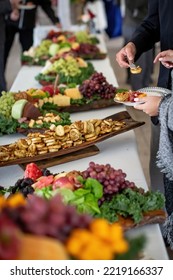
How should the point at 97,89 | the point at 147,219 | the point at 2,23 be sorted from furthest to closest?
the point at 2,23
the point at 97,89
the point at 147,219

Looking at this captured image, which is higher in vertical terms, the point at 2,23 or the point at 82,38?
the point at 2,23

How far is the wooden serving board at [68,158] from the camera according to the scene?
2049 millimetres

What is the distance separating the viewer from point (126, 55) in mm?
2387

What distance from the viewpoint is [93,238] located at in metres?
0.81

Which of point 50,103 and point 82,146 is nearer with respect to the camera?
point 82,146

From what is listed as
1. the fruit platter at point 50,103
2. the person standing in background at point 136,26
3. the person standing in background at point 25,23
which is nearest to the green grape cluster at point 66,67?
the fruit platter at point 50,103

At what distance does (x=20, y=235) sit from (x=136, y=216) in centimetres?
71

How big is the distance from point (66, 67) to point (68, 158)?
4.47 feet

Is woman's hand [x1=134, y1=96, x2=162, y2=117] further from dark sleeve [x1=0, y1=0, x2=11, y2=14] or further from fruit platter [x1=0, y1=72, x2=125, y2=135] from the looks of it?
dark sleeve [x1=0, y1=0, x2=11, y2=14]

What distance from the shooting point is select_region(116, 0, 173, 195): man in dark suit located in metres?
2.23

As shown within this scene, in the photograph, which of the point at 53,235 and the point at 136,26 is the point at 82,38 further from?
the point at 53,235

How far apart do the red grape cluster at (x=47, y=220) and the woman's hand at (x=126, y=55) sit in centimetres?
160

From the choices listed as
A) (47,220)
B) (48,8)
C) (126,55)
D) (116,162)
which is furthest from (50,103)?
(48,8)
